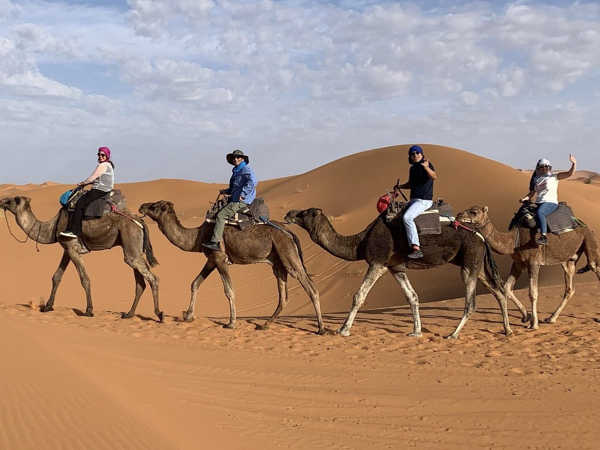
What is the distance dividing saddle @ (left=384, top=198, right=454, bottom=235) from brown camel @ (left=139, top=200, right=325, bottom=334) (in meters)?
1.82

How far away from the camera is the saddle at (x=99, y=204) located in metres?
12.2

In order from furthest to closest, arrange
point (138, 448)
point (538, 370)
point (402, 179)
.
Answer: point (402, 179), point (538, 370), point (138, 448)

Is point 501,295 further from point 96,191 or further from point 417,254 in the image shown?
point 96,191

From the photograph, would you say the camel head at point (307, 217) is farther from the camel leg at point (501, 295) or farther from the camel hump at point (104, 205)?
the camel hump at point (104, 205)

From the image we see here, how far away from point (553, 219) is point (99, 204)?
810 centimetres

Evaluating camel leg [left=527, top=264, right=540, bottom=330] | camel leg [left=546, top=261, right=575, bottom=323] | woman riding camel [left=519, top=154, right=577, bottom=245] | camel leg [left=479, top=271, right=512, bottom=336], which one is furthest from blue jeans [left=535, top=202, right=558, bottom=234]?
camel leg [left=546, top=261, right=575, bottom=323]

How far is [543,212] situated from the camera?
11.3 metres

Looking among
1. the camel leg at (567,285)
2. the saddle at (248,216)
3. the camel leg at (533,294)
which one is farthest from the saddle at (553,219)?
the saddle at (248,216)

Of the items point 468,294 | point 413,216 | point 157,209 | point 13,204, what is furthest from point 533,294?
point 13,204

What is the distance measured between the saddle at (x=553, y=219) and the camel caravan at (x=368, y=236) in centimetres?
2

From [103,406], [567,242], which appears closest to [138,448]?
[103,406]

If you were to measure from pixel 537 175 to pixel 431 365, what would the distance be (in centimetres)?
459

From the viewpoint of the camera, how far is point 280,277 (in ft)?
39.0

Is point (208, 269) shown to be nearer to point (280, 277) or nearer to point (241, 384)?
point (280, 277)
